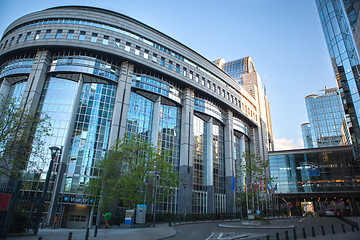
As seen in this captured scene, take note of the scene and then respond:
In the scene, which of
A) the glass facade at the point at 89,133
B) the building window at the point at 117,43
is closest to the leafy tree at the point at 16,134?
the glass facade at the point at 89,133

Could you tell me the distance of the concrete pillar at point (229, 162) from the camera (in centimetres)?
5581

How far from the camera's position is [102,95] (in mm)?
41875

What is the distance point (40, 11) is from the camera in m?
44.6

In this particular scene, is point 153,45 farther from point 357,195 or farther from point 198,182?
point 357,195

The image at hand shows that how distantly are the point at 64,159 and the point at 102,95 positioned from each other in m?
12.7

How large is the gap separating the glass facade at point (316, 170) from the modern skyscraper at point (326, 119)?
72.8 metres

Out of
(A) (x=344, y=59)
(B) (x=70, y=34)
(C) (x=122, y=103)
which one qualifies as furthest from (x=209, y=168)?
(B) (x=70, y=34)

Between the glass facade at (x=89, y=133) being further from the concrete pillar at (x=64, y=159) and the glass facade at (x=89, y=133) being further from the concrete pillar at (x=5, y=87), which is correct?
the concrete pillar at (x=5, y=87)

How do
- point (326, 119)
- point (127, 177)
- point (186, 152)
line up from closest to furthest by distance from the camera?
1. point (127, 177)
2. point (186, 152)
3. point (326, 119)

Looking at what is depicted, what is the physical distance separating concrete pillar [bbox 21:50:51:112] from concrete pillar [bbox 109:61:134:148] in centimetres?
1257

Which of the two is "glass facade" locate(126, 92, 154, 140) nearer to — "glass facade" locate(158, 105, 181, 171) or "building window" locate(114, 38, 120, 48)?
"glass facade" locate(158, 105, 181, 171)

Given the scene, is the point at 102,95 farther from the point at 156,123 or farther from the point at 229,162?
the point at 229,162

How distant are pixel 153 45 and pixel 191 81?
37.3ft

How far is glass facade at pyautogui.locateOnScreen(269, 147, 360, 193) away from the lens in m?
70.9
